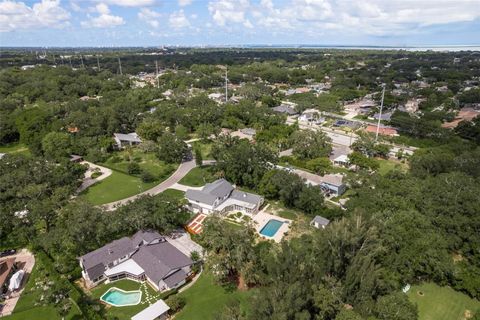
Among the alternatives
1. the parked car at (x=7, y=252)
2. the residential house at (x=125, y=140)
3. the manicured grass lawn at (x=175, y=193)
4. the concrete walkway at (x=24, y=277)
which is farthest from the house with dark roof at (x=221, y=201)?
the residential house at (x=125, y=140)

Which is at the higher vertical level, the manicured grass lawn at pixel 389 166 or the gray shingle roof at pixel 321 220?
the gray shingle roof at pixel 321 220

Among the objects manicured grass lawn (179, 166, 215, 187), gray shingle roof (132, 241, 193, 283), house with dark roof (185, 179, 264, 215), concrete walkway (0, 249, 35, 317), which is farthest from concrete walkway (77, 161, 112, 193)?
gray shingle roof (132, 241, 193, 283)

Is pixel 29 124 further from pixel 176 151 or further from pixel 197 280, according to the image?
pixel 197 280

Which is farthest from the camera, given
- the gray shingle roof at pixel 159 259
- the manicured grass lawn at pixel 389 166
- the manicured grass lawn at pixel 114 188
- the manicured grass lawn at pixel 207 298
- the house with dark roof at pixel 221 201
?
the manicured grass lawn at pixel 389 166

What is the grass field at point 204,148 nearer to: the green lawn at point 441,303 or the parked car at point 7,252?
the parked car at point 7,252

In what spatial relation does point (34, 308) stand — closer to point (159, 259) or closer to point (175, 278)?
point (159, 259)

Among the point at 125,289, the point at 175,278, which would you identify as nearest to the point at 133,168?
the point at 125,289

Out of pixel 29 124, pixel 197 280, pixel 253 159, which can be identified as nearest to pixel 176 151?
pixel 253 159
